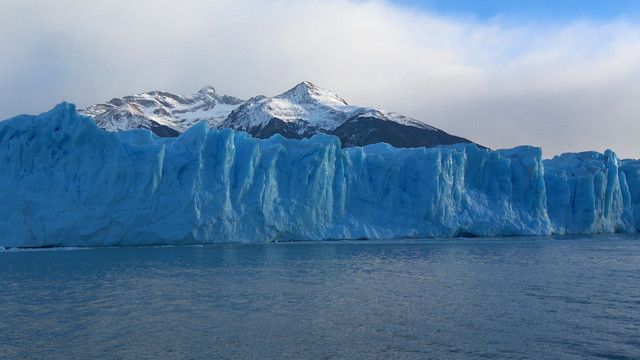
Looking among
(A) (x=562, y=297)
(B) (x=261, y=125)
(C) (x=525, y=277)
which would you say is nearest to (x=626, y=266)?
(C) (x=525, y=277)

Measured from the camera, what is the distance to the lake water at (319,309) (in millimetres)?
7383

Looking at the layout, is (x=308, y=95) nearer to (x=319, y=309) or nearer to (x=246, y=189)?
(x=246, y=189)

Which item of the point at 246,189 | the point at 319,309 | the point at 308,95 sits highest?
the point at 308,95

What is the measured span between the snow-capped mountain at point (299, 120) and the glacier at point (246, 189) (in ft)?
123

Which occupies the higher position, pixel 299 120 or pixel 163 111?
pixel 163 111

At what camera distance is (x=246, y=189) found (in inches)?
978

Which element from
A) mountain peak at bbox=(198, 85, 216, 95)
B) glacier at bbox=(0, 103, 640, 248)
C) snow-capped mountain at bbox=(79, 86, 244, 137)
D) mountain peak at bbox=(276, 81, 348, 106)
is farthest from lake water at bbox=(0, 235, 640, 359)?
mountain peak at bbox=(198, 85, 216, 95)

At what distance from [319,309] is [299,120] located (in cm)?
7352

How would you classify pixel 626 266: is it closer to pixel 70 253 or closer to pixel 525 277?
pixel 525 277

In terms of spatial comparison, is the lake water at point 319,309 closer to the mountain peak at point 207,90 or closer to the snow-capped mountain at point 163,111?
the snow-capped mountain at point 163,111

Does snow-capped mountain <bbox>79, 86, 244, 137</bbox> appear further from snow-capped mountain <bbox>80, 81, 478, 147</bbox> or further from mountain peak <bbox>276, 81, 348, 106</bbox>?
mountain peak <bbox>276, 81, 348, 106</bbox>

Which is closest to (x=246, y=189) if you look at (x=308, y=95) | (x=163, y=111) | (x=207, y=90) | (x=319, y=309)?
(x=319, y=309)

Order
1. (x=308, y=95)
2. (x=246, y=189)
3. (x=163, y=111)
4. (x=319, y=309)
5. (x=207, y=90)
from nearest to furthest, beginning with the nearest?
(x=319, y=309) < (x=246, y=189) < (x=308, y=95) < (x=163, y=111) < (x=207, y=90)

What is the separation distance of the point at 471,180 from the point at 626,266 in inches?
636
